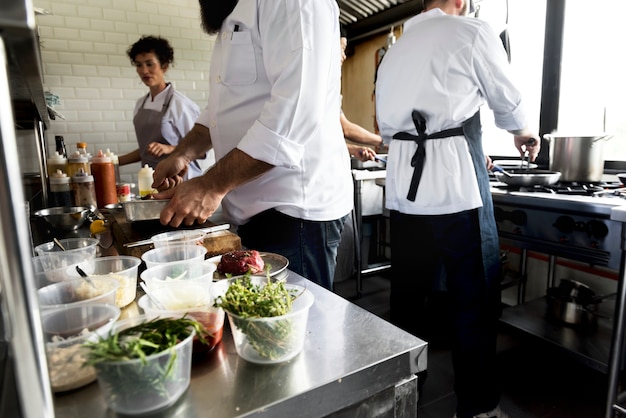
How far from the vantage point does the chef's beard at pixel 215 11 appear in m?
1.28

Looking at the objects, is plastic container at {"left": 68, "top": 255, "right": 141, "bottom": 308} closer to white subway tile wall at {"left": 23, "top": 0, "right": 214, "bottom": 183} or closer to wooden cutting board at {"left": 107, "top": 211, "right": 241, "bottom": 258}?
wooden cutting board at {"left": 107, "top": 211, "right": 241, "bottom": 258}

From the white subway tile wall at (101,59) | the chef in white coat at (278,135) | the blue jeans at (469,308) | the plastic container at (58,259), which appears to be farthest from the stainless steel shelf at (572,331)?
the white subway tile wall at (101,59)

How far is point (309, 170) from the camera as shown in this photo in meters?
1.25

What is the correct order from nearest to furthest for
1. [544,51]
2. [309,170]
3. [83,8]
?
[309,170]
[544,51]
[83,8]

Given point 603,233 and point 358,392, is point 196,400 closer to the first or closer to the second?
point 358,392

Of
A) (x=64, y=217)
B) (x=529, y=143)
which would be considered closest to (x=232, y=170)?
(x=64, y=217)

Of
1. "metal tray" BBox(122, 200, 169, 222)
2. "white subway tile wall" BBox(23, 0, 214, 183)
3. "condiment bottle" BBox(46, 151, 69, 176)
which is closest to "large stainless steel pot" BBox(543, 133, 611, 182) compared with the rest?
"metal tray" BBox(122, 200, 169, 222)

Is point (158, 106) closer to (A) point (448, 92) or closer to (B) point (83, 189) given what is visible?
(B) point (83, 189)

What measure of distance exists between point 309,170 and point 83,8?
11.8 ft

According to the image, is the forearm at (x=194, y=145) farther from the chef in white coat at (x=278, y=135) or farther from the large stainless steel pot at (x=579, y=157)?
the large stainless steel pot at (x=579, y=157)

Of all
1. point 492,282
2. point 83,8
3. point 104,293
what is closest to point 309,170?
point 104,293

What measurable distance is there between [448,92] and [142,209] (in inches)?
48.3

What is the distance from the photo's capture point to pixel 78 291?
0.72m

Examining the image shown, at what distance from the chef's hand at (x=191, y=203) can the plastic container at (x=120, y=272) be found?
0.64 feet
